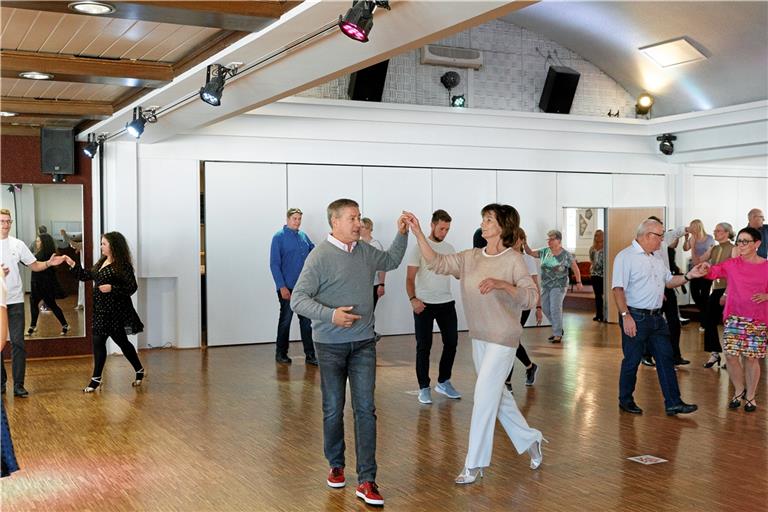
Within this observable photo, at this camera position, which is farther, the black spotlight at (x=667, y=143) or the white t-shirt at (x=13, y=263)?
the black spotlight at (x=667, y=143)

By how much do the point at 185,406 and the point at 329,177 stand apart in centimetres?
498

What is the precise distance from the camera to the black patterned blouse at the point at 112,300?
7.57 meters

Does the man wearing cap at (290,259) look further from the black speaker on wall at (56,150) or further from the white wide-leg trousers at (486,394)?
the white wide-leg trousers at (486,394)

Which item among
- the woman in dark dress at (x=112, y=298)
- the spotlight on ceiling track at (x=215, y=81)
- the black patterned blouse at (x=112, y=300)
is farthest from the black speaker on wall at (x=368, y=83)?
the spotlight on ceiling track at (x=215, y=81)

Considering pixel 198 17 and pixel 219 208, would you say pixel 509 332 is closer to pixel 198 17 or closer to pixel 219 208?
pixel 198 17

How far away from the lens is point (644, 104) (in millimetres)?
13781

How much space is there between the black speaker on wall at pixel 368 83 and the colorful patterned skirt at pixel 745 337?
6231mm

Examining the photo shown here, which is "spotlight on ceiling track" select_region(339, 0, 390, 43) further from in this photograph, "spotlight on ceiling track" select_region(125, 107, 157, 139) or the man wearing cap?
the man wearing cap

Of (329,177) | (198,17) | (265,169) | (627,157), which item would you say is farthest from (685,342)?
(198,17)

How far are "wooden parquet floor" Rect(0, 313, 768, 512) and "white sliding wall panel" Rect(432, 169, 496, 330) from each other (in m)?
3.76

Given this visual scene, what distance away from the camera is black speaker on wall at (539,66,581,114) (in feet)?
42.7

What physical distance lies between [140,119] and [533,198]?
6.65 metres

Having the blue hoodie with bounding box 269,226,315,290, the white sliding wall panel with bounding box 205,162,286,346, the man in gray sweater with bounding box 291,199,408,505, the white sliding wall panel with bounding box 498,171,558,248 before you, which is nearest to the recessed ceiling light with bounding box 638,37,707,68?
the white sliding wall panel with bounding box 498,171,558,248

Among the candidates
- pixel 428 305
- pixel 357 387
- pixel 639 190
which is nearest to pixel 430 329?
pixel 428 305
